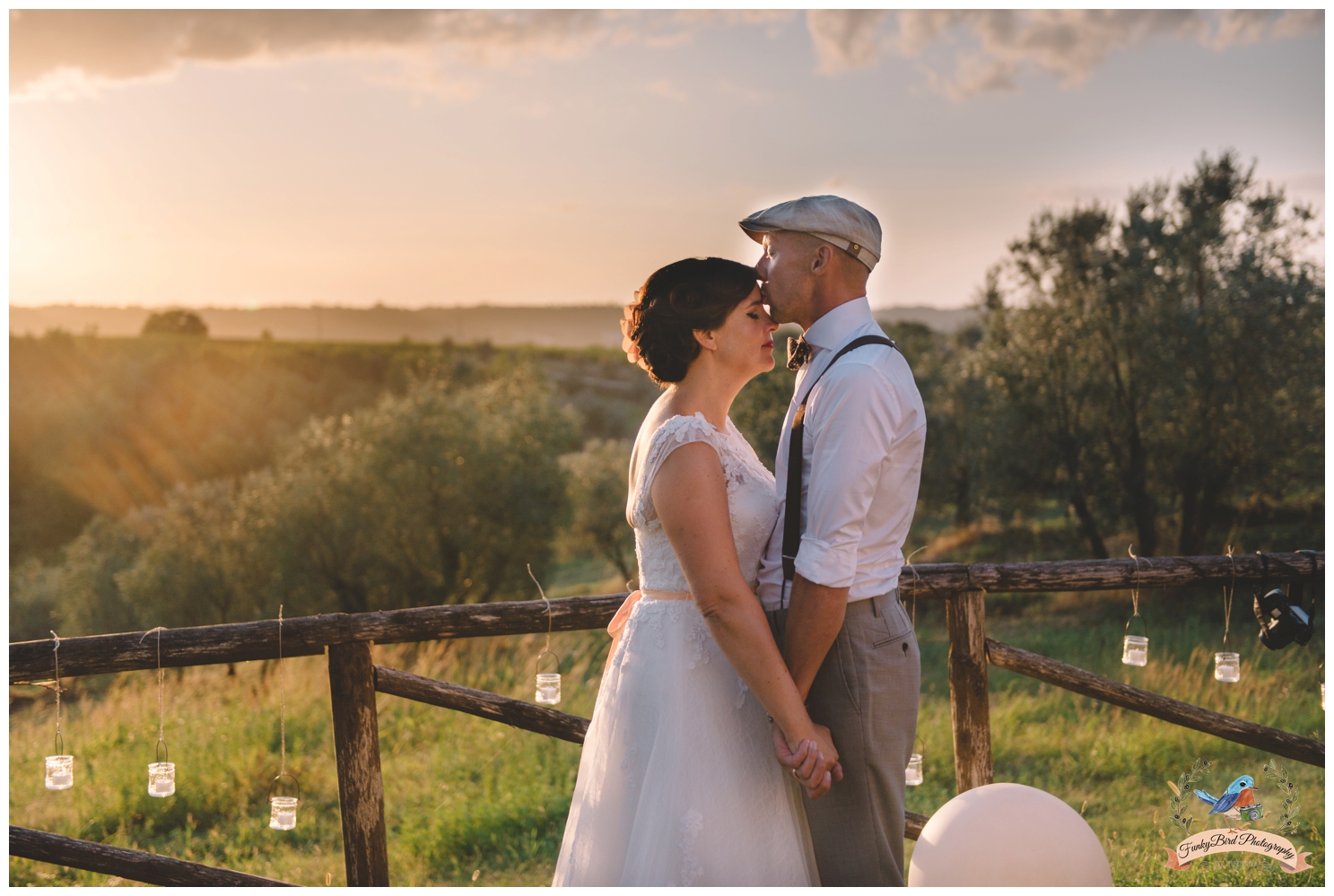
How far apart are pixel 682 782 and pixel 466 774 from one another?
4103mm

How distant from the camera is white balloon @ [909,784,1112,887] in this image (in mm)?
2357

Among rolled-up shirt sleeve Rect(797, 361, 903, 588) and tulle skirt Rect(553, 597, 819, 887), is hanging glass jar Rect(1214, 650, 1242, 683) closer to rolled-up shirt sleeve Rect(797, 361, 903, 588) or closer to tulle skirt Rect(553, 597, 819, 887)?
tulle skirt Rect(553, 597, 819, 887)

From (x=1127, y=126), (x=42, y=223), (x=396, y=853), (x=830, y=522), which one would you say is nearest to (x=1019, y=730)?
(x=396, y=853)

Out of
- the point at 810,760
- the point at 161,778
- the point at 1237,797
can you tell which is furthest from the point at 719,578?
the point at 1237,797

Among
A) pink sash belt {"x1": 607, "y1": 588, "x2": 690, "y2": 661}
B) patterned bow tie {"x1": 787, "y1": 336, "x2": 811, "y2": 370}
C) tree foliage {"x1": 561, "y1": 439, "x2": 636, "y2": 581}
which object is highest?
patterned bow tie {"x1": 787, "y1": 336, "x2": 811, "y2": 370}

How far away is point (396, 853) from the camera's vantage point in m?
5.17

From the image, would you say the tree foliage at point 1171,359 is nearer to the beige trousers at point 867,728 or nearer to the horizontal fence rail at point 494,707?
the horizontal fence rail at point 494,707

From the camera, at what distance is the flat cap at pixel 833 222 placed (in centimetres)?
239

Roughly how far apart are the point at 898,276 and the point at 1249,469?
5958 millimetres

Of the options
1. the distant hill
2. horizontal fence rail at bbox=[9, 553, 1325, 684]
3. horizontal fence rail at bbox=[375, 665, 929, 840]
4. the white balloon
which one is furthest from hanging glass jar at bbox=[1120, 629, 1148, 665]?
the distant hill

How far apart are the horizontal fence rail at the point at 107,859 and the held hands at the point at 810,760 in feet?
6.58

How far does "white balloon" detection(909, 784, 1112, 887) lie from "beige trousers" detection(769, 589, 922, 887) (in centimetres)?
11

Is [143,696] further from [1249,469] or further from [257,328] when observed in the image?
[257,328]

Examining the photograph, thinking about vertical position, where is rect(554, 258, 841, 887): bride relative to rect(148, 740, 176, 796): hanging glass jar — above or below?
above
